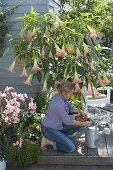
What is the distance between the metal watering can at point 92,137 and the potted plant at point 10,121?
892 mm

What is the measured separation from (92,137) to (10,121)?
1.43 m

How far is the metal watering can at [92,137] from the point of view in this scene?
518 centimetres

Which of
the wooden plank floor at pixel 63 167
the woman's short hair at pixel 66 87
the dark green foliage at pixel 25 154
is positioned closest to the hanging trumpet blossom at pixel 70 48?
the woman's short hair at pixel 66 87

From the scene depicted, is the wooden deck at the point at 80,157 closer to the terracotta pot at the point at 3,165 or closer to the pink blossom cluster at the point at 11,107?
the terracotta pot at the point at 3,165

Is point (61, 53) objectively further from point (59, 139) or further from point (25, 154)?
point (25, 154)

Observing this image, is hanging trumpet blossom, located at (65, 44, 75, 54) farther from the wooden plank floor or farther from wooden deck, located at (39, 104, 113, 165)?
the wooden plank floor

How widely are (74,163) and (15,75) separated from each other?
256 centimetres

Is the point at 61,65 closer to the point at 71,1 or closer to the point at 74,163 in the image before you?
the point at 74,163

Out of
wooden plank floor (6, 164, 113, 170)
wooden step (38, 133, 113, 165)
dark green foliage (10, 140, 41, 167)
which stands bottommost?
wooden plank floor (6, 164, 113, 170)

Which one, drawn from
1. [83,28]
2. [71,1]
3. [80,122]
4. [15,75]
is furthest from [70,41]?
[71,1]

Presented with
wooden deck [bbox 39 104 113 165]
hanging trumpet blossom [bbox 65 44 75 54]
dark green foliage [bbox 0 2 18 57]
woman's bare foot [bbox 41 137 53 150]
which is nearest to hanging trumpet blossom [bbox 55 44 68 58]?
hanging trumpet blossom [bbox 65 44 75 54]

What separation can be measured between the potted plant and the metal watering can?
892 mm

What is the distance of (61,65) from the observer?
521 cm

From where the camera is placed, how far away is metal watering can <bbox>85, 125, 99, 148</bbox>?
5.18 metres
